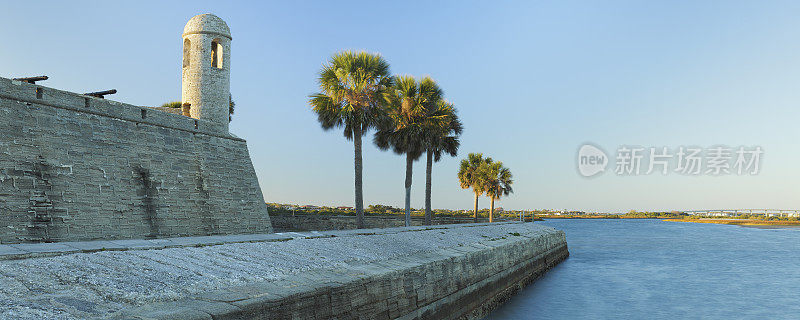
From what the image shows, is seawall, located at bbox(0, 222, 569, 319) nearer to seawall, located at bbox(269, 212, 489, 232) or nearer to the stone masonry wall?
the stone masonry wall

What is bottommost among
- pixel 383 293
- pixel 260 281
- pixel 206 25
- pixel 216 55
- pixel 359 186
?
pixel 383 293

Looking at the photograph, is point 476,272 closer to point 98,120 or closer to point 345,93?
point 98,120

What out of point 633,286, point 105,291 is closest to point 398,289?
point 105,291

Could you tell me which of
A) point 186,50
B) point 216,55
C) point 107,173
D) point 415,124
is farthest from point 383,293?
point 415,124

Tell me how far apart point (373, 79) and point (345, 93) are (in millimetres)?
1618

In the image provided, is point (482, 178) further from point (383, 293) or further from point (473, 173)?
point (383, 293)

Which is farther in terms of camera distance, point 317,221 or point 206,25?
point 317,221

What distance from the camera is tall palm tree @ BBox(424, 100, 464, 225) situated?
28469 mm

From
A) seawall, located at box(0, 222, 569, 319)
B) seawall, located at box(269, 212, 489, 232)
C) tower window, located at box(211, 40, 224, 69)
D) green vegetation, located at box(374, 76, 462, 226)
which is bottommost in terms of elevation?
seawall, located at box(269, 212, 489, 232)

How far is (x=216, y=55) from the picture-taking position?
2342 cm

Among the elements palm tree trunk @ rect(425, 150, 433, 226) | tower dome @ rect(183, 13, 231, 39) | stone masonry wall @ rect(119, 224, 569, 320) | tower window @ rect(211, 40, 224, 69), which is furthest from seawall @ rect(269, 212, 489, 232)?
stone masonry wall @ rect(119, 224, 569, 320)

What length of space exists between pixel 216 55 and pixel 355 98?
21.9 feet

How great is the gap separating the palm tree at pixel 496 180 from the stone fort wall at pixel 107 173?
2907cm

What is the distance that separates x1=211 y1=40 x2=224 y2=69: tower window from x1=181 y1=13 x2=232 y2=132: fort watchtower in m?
0.04
